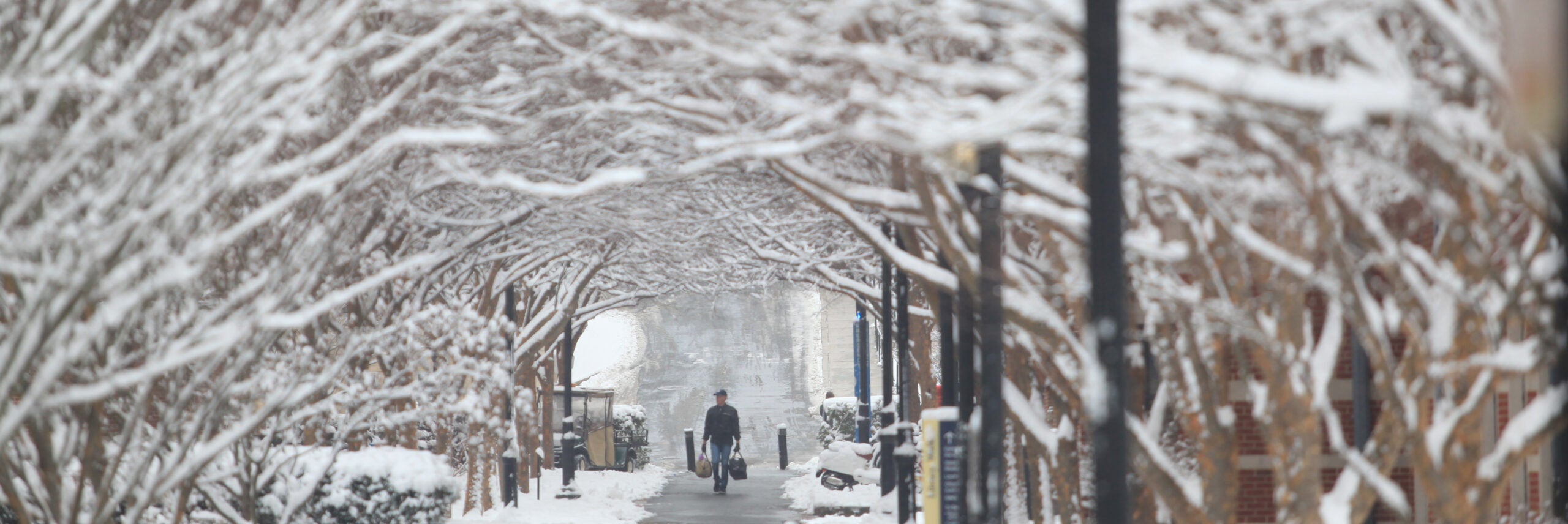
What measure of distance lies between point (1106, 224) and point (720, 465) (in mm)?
23719

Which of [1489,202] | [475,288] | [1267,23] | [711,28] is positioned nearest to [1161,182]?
[1267,23]

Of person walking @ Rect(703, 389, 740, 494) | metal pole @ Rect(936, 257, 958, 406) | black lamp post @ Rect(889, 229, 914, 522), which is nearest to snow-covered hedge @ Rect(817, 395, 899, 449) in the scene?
person walking @ Rect(703, 389, 740, 494)

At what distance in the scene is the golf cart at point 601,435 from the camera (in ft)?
118

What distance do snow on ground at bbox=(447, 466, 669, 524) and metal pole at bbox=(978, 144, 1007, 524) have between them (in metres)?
10.1

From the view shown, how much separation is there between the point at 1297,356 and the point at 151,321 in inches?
242

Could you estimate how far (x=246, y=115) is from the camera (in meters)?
7.93

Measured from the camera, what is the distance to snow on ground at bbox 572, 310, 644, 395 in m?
60.0

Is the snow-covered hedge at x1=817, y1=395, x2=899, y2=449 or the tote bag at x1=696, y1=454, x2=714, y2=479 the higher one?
the snow-covered hedge at x1=817, y1=395, x2=899, y2=449

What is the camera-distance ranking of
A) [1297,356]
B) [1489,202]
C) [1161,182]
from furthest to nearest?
[1161,182] → [1297,356] → [1489,202]

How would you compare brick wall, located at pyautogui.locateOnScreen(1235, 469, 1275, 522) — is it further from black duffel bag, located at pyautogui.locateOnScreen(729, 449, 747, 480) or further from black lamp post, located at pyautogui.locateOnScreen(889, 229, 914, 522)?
black duffel bag, located at pyautogui.locateOnScreen(729, 449, 747, 480)

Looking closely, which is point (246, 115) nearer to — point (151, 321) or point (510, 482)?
point (151, 321)

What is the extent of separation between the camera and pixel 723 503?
25.8 m

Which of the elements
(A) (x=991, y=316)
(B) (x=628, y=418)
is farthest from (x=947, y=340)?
(B) (x=628, y=418)

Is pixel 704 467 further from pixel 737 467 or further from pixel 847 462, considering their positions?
pixel 847 462
